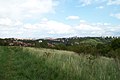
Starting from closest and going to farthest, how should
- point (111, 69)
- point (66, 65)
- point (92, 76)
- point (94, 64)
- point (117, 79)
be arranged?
1. point (117, 79)
2. point (92, 76)
3. point (111, 69)
4. point (94, 64)
5. point (66, 65)

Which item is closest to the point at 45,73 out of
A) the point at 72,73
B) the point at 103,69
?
the point at 72,73

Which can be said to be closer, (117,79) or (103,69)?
(117,79)

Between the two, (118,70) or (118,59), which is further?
(118,59)

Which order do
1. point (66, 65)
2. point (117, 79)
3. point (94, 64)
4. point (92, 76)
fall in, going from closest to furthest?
point (117, 79) → point (92, 76) → point (94, 64) → point (66, 65)

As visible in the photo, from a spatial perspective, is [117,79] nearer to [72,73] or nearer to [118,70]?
[118,70]

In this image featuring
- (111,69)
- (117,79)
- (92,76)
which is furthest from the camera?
(111,69)

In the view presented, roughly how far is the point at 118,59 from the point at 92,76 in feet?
5.56

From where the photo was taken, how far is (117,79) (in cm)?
862

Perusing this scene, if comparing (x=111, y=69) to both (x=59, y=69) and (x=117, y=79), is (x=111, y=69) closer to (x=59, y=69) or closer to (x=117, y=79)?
(x=117, y=79)

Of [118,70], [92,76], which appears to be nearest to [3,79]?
[92,76]

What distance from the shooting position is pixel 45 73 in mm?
11508

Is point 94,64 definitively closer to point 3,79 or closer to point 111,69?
point 111,69

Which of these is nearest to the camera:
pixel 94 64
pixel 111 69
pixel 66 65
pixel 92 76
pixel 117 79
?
pixel 117 79

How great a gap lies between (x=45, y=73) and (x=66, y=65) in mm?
1078
